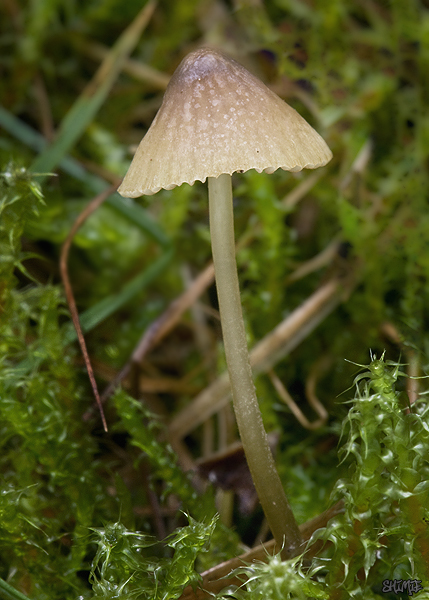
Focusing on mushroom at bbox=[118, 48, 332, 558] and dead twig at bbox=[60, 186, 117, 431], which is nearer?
mushroom at bbox=[118, 48, 332, 558]

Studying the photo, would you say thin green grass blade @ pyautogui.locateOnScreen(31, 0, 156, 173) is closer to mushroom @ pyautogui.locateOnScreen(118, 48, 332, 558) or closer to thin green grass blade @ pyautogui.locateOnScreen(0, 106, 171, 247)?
thin green grass blade @ pyautogui.locateOnScreen(0, 106, 171, 247)

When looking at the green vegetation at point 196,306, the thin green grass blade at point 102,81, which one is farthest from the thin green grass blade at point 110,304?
the thin green grass blade at point 102,81

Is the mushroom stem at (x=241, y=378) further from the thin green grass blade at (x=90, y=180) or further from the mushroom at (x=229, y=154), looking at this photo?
the thin green grass blade at (x=90, y=180)

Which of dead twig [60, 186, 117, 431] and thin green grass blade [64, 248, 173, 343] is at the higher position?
dead twig [60, 186, 117, 431]

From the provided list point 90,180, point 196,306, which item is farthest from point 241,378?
point 90,180

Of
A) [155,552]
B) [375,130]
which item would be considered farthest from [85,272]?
[375,130]

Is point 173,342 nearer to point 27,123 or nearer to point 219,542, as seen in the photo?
point 219,542

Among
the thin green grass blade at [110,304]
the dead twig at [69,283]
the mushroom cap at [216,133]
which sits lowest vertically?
the thin green grass blade at [110,304]

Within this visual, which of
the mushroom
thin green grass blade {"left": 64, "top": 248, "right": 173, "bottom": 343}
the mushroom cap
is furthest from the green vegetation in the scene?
the mushroom cap
